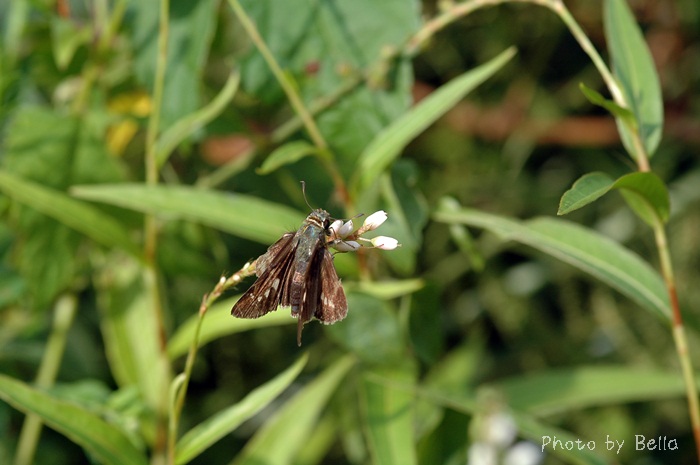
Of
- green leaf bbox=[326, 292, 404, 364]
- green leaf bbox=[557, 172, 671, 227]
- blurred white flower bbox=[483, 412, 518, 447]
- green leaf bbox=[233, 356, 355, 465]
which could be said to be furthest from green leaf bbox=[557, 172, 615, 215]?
green leaf bbox=[233, 356, 355, 465]

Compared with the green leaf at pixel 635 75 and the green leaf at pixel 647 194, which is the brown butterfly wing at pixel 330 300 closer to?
the green leaf at pixel 647 194

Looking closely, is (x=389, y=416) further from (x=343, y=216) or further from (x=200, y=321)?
(x=200, y=321)

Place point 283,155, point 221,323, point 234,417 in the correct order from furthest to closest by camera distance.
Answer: point 221,323 < point 283,155 < point 234,417

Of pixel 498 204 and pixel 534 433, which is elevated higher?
pixel 498 204

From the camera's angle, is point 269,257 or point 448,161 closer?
point 269,257

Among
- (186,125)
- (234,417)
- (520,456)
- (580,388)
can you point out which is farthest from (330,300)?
(580,388)

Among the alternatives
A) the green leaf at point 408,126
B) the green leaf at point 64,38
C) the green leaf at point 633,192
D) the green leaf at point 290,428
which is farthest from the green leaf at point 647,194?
the green leaf at point 64,38

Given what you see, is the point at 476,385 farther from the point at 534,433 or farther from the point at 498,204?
the point at 534,433

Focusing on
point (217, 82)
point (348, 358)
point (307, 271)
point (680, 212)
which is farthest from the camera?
point (680, 212)


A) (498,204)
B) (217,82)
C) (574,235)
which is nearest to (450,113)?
(498,204)
